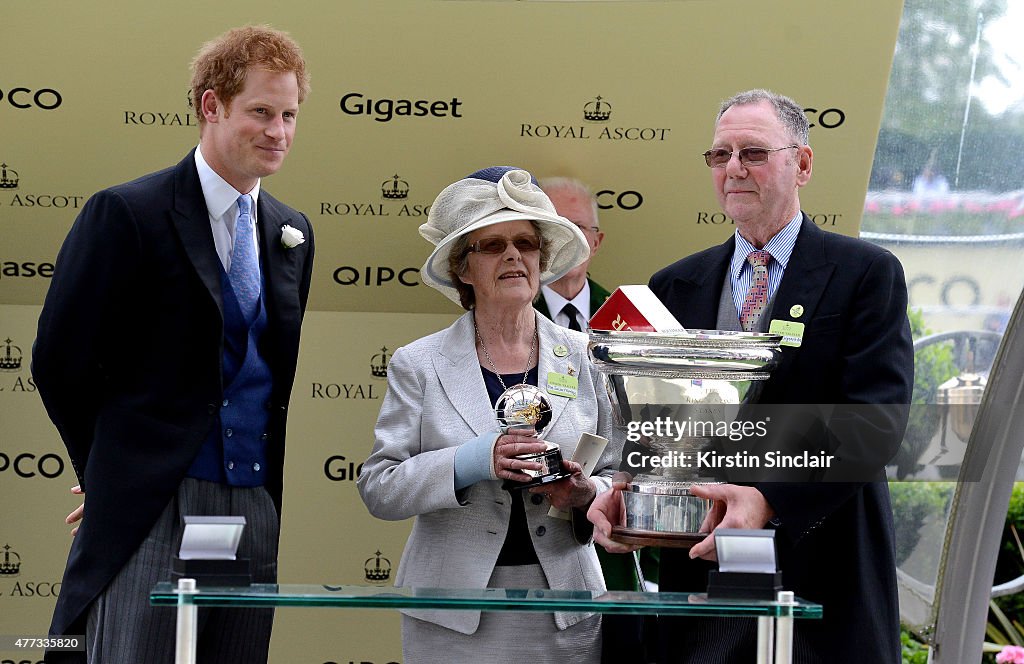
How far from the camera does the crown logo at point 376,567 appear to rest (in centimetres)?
519

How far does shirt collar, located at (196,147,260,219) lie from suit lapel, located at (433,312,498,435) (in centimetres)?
67

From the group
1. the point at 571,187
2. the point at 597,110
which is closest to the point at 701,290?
the point at 571,187

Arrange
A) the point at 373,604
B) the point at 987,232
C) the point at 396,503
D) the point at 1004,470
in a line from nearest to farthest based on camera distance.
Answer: the point at 373,604 < the point at 396,503 < the point at 1004,470 < the point at 987,232

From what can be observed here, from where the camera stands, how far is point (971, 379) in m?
5.80

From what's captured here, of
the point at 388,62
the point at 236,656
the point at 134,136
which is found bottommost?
the point at 236,656

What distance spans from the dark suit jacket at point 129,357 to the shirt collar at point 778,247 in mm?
1283

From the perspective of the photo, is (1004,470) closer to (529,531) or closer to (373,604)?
(529,531)

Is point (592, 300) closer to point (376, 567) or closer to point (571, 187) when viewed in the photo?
point (571, 187)

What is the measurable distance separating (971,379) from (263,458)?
3.63 m

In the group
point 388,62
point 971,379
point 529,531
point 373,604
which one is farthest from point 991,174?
point 373,604

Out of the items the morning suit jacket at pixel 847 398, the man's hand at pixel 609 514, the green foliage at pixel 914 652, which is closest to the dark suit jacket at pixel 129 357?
the man's hand at pixel 609 514

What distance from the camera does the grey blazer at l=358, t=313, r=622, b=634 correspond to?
316 centimetres

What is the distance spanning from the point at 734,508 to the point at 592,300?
7.89 feet

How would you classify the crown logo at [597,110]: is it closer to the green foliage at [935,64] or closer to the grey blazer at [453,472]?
the green foliage at [935,64]
